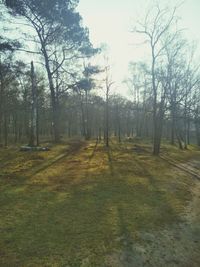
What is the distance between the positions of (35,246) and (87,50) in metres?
21.2

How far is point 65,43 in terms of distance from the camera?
79.6 feet

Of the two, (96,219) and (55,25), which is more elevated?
(55,25)

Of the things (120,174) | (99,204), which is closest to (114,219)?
(99,204)

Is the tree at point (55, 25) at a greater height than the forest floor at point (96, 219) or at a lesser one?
greater

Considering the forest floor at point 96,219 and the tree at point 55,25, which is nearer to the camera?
the forest floor at point 96,219

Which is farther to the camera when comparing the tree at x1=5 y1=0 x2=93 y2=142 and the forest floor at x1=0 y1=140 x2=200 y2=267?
the tree at x1=5 y1=0 x2=93 y2=142

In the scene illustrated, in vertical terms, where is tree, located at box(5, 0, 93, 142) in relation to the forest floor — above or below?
above

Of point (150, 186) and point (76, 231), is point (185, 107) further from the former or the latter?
point (76, 231)

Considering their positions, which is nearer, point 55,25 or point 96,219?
Result: point 96,219

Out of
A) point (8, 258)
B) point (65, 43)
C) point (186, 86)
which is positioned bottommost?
point (8, 258)

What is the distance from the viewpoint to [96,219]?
311 inches

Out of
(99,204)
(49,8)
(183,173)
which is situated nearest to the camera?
(99,204)

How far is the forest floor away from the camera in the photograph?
19.6 ft

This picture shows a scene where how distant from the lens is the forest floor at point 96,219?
597 cm
